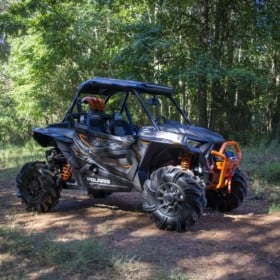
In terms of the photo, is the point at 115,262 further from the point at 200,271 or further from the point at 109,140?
the point at 109,140

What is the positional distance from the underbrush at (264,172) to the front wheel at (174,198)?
6.40 feet

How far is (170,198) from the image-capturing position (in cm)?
625

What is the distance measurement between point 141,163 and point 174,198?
0.81 metres

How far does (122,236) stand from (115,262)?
1.28 meters

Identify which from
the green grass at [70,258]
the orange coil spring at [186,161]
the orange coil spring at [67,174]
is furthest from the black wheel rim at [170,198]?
the orange coil spring at [67,174]

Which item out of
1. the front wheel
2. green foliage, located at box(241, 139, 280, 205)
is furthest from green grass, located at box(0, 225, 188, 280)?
green foliage, located at box(241, 139, 280, 205)

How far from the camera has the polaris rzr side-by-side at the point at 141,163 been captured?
247 inches

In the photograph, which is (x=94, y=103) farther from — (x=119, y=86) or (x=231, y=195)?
(x=231, y=195)

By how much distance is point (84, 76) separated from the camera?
20359 mm

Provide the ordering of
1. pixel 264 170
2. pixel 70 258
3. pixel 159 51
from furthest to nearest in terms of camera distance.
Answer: pixel 159 51 < pixel 264 170 < pixel 70 258

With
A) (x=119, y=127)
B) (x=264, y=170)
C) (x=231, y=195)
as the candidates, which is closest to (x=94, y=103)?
(x=119, y=127)

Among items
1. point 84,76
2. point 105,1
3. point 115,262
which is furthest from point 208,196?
point 84,76

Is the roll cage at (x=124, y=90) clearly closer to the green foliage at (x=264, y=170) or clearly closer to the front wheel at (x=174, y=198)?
the front wheel at (x=174, y=198)

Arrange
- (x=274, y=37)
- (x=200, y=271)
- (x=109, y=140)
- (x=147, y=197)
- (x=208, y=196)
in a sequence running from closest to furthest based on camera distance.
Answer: (x=200, y=271) < (x=147, y=197) < (x=109, y=140) < (x=208, y=196) < (x=274, y=37)
